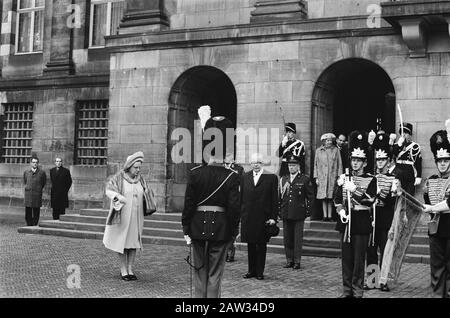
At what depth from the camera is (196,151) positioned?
60.8 feet

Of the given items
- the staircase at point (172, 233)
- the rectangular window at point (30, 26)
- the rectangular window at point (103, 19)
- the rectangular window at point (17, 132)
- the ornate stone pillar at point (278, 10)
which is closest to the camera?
the staircase at point (172, 233)

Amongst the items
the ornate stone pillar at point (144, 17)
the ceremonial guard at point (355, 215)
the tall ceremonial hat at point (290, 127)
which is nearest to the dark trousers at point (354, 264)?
the ceremonial guard at point (355, 215)

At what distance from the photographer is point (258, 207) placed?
1123cm

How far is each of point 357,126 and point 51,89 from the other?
1075 cm

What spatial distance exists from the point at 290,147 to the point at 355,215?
581cm

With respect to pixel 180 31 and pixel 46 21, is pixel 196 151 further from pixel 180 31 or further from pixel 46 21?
pixel 46 21

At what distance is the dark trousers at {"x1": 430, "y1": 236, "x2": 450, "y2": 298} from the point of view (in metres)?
9.21

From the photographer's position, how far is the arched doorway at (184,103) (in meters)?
17.7

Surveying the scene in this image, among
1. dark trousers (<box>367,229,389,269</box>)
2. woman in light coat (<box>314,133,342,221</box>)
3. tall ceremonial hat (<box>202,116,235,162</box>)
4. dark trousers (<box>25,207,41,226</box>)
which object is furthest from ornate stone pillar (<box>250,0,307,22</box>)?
tall ceremonial hat (<box>202,116,235,162</box>)

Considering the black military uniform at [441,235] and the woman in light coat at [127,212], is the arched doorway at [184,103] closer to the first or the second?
the woman in light coat at [127,212]

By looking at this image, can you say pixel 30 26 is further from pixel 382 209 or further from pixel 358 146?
pixel 358 146

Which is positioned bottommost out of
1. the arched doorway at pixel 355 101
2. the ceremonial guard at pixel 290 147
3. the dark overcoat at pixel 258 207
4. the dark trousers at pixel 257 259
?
the dark trousers at pixel 257 259

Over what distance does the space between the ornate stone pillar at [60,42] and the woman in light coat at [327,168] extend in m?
11.1

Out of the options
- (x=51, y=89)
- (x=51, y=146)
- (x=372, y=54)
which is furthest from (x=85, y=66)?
(x=372, y=54)
